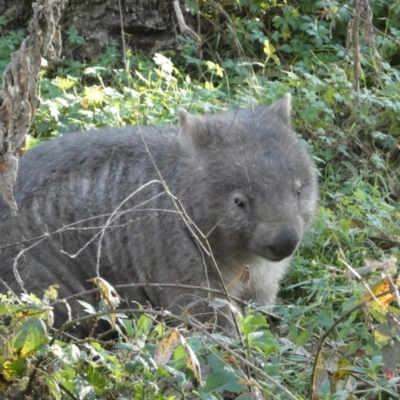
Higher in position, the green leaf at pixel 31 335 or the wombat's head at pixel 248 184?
the green leaf at pixel 31 335

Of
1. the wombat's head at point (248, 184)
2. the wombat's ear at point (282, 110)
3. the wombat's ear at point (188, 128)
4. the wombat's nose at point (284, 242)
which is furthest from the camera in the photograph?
the wombat's ear at point (282, 110)

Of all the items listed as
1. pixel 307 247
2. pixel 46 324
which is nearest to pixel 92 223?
pixel 307 247

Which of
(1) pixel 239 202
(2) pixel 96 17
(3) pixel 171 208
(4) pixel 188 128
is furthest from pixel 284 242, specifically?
(2) pixel 96 17

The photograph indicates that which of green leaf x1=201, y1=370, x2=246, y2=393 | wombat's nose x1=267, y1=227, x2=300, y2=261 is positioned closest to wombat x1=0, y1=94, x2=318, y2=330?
wombat's nose x1=267, y1=227, x2=300, y2=261

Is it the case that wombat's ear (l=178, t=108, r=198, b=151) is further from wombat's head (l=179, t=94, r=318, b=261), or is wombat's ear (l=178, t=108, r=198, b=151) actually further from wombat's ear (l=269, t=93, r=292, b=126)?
wombat's ear (l=269, t=93, r=292, b=126)

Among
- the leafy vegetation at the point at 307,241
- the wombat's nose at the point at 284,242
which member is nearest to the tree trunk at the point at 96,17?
the leafy vegetation at the point at 307,241

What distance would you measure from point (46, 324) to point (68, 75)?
16.2ft

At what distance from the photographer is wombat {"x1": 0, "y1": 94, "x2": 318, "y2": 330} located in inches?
236

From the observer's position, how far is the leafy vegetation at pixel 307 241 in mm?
4043

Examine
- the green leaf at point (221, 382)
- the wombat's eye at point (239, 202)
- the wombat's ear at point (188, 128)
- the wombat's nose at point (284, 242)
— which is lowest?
the wombat's nose at point (284, 242)

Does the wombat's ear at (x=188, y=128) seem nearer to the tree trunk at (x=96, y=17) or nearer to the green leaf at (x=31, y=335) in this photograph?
the green leaf at (x=31, y=335)

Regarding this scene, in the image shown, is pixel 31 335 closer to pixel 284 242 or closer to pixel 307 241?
pixel 284 242

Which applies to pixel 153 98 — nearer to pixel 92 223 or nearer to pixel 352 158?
pixel 352 158

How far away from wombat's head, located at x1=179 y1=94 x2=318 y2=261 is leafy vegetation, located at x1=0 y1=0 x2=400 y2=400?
355mm
